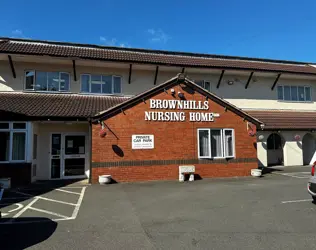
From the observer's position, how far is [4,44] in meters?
15.4

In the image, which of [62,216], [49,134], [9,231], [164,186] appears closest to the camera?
[9,231]

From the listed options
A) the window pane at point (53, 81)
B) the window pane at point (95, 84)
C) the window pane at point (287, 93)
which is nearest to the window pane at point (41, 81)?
the window pane at point (53, 81)

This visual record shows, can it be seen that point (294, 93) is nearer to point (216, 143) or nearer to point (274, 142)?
point (274, 142)

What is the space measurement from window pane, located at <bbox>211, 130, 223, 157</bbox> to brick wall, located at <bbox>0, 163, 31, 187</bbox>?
345 inches

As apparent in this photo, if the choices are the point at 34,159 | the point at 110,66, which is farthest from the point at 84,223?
the point at 110,66

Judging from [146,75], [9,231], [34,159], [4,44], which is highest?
[4,44]

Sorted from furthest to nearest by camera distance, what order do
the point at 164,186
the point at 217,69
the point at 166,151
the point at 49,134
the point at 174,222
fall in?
the point at 217,69, the point at 49,134, the point at 166,151, the point at 164,186, the point at 174,222

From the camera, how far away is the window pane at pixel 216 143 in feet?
45.6

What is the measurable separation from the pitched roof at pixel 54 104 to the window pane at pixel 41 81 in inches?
18.8

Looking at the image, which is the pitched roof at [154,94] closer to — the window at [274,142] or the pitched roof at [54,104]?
the pitched roof at [54,104]

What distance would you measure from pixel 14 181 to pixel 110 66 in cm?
837

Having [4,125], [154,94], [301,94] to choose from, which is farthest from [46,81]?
[301,94]

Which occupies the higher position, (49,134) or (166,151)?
(49,134)

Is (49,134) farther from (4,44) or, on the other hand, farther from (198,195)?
(198,195)
